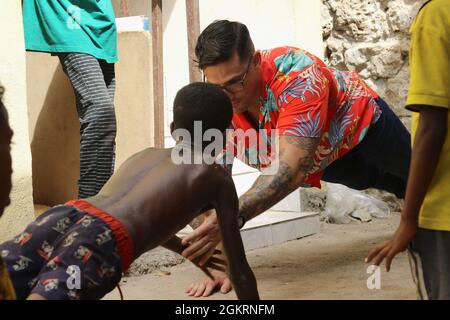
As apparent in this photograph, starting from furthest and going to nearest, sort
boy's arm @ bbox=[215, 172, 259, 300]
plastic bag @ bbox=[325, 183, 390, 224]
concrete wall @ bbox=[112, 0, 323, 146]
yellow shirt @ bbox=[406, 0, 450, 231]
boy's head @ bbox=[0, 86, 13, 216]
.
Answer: plastic bag @ bbox=[325, 183, 390, 224], concrete wall @ bbox=[112, 0, 323, 146], boy's arm @ bbox=[215, 172, 259, 300], yellow shirt @ bbox=[406, 0, 450, 231], boy's head @ bbox=[0, 86, 13, 216]

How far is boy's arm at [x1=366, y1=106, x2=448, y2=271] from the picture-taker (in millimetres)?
1999

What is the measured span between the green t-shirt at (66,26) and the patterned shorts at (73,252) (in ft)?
5.77

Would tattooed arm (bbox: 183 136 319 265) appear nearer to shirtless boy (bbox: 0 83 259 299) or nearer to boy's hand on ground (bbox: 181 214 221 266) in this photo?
boy's hand on ground (bbox: 181 214 221 266)

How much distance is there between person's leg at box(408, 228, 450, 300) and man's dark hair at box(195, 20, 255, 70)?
4.39 feet

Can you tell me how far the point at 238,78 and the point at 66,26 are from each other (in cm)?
124

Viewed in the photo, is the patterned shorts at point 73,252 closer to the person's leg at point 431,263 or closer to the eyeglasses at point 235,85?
the person's leg at point 431,263

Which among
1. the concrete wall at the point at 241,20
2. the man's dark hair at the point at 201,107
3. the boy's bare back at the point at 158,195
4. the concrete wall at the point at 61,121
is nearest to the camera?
the boy's bare back at the point at 158,195

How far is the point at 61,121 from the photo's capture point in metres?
4.99

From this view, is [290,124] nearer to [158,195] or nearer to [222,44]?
[222,44]

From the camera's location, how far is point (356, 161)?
12.3 feet

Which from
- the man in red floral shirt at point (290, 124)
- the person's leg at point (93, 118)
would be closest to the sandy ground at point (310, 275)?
the man in red floral shirt at point (290, 124)

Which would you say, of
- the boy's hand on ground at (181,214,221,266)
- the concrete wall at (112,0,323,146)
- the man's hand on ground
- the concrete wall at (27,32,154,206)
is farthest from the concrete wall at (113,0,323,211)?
the boy's hand on ground at (181,214,221,266)

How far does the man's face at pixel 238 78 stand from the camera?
315 centimetres

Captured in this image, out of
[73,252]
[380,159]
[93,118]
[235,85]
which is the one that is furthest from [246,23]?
[73,252]
